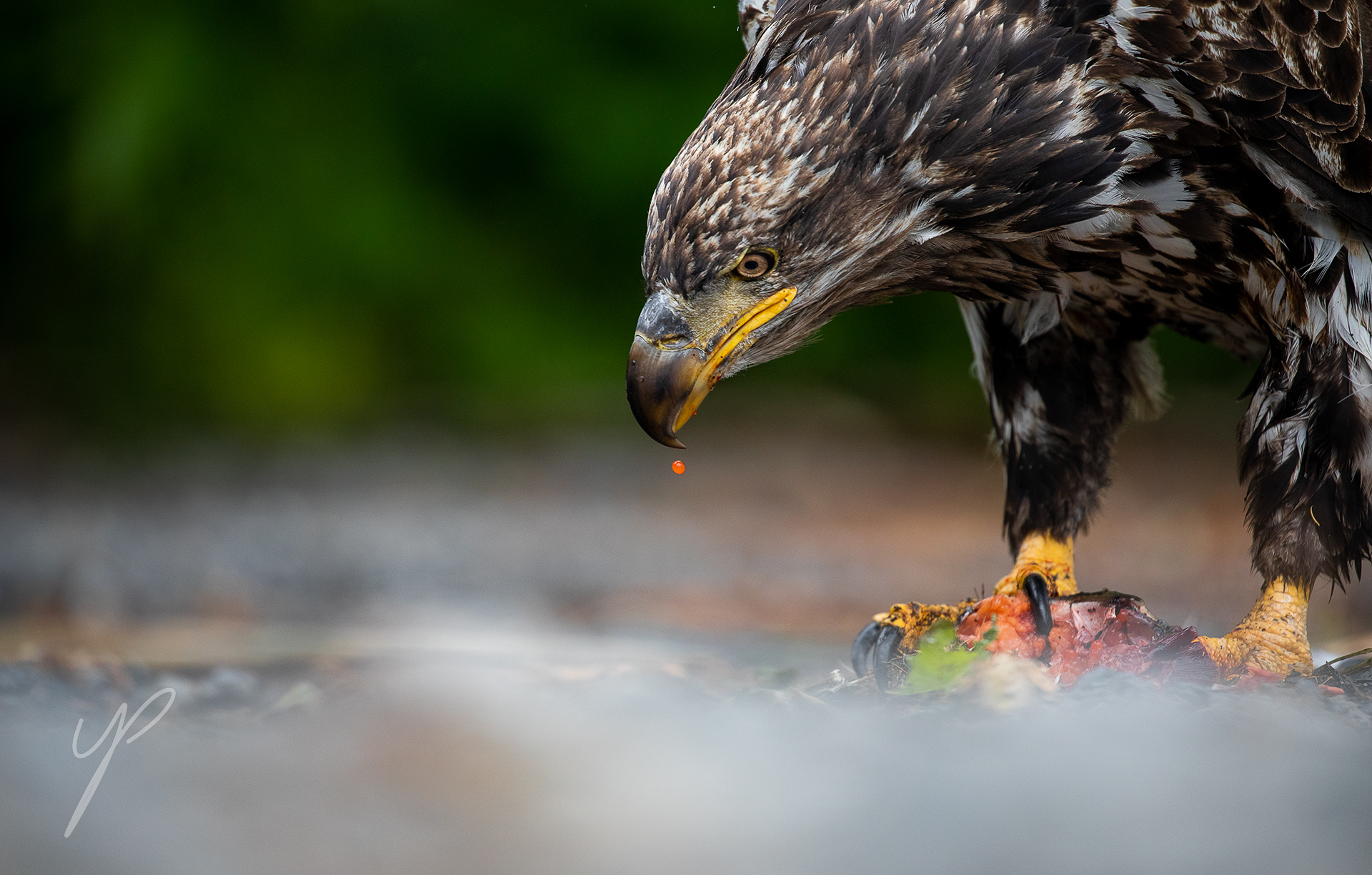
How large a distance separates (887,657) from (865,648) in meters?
0.08

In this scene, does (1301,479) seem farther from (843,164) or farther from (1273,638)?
(843,164)

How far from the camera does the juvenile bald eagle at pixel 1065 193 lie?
6.42ft

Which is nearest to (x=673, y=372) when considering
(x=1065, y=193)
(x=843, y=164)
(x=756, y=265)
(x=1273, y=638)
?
(x=756, y=265)

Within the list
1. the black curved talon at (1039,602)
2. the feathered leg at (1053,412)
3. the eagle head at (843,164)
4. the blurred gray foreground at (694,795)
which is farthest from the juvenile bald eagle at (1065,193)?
the blurred gray foreground at (694,795)

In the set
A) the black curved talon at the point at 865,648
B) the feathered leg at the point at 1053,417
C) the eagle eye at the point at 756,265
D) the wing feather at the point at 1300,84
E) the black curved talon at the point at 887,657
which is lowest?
the black curved talon at the point at 865,648

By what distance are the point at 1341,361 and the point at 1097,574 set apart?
341 centimetres

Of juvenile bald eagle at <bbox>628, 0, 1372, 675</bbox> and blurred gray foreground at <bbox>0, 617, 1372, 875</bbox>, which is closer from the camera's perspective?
blurred gray foreground at <bbox>0, 617, 1372, 875</bbox>

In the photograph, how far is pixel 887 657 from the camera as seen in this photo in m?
2.48

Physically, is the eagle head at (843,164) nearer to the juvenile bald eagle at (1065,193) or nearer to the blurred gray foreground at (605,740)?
the juvenile bald eagle at (1065,193)

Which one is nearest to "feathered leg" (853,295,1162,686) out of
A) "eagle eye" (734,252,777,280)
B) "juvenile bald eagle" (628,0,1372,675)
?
"juvenile bald eagle" (628,0,1372,675)

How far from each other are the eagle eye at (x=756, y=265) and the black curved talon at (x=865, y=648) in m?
0.89

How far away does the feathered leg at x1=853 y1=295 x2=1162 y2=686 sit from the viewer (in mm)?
2707

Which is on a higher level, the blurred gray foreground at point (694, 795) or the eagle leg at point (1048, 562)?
the blurred gray foreground at point (694, 795)

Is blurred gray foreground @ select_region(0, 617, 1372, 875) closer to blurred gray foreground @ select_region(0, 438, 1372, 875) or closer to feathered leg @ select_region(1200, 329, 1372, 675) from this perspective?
blurred gray foreground @ select_region(0, 438, 1372, 875)
